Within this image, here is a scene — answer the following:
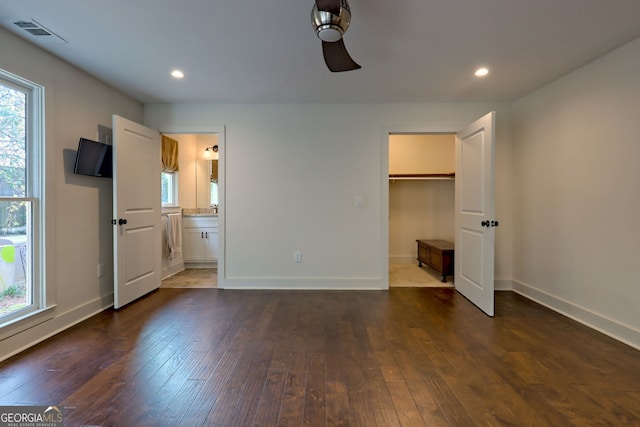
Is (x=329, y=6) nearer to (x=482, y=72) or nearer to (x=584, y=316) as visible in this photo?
(x=482, y=72)

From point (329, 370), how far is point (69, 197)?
267cm

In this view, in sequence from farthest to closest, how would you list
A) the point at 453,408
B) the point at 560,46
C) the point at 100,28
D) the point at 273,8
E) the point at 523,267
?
the point at 523,267 < the point at 560,46 < the point at 100,28 < the point at 273,8 < the point at 453,408

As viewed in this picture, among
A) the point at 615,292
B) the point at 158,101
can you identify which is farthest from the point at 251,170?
the point at 615,292

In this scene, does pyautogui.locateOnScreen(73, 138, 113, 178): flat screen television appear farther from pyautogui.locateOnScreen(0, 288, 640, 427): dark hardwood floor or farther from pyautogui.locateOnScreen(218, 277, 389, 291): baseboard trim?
pyautogui.locateOnScreen(218, 277, 389, 291): baseboard trim

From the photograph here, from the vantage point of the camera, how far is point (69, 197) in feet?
8.48

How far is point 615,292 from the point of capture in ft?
7.74

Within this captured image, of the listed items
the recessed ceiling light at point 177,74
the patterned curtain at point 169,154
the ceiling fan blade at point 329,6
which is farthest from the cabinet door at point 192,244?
the ceiling fan blade at point 329,6

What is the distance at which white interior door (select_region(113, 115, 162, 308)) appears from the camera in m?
2.93

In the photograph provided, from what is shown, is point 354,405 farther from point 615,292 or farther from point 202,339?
point 615,292

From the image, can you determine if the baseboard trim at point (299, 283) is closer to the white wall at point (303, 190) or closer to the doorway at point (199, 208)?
the white wall at point (303, 190)

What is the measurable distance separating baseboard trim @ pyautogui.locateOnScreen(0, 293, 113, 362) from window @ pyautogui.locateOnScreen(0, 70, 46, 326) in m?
0.14

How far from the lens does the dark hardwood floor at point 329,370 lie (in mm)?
1465

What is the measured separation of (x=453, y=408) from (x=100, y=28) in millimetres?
3267

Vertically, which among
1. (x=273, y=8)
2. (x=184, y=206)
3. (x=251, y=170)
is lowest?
(x=184, y=206)
